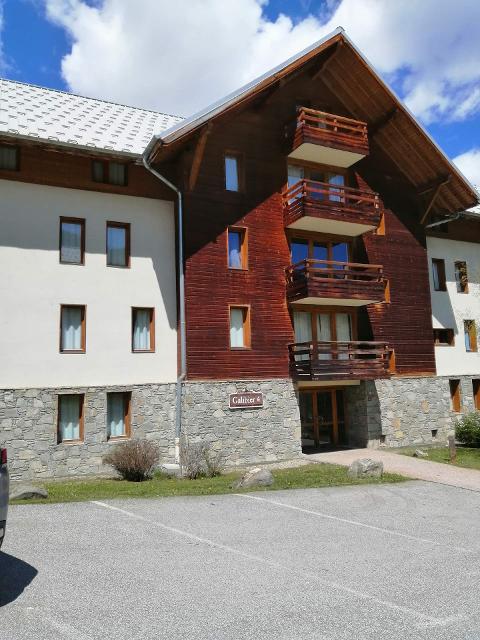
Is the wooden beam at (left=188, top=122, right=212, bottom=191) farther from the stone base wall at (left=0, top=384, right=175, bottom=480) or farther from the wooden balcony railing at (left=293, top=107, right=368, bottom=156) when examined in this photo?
the stone base wall at (left=0, top=384, right=175, bottom=480)

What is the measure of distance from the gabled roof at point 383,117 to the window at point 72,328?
814cm

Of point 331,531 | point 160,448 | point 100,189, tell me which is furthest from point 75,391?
point 331,531

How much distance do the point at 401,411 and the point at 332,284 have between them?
6.21 metres

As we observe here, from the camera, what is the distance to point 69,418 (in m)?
17.0

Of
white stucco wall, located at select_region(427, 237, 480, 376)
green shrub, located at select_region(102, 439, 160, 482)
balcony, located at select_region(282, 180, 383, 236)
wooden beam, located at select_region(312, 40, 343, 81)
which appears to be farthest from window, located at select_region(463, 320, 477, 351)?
green shrub, located at select_region(102, 439, 160, 482)

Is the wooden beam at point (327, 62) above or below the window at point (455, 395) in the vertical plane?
above

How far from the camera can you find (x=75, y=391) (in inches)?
668

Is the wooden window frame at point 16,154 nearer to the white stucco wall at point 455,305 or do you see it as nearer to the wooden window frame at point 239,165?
the wooden window frame at point 239,165

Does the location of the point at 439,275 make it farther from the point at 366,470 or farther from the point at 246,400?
the point at 366,470

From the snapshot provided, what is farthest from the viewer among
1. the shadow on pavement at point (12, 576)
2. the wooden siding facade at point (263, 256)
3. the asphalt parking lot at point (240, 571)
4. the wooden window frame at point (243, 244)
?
the wooden window frame at point (243, 244)

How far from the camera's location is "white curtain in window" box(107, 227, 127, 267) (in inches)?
722

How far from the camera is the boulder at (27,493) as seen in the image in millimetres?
11434

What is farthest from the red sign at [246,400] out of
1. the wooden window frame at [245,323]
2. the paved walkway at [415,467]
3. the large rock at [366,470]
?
the large rock at [366,470]

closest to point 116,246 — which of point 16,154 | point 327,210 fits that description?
point 16,154
